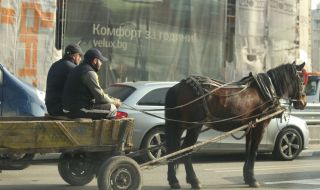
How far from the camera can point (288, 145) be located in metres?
13.4

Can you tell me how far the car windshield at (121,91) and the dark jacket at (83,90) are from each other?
3.80 metres

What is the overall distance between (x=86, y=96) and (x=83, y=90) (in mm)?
90

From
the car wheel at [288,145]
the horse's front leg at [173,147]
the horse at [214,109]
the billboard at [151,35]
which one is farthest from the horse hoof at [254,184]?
the billboard at [151,35]

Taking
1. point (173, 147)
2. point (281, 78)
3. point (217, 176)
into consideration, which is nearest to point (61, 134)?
point (173, 147)

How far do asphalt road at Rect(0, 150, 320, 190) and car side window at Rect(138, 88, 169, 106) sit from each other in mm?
1302

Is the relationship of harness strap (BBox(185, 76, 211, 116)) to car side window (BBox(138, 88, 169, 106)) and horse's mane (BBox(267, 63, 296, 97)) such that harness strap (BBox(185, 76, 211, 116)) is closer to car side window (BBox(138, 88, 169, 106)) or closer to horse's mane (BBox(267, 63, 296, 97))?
horse's mane (BBox(267, 63, 296, 97))

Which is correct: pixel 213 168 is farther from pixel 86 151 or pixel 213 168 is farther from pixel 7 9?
pixel 7 9

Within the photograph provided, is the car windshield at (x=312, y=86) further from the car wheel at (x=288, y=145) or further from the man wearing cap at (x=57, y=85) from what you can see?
the man wearing cap at (x=57, y=85)

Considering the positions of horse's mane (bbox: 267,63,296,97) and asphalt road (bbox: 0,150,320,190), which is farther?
horse's mane (bbox: 267,63,296,97)

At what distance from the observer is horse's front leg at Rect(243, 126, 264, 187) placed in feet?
31.8

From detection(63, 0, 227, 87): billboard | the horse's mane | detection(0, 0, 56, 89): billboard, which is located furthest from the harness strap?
detection(63, 0, 227, 87): billboard

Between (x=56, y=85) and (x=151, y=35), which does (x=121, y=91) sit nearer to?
(x=56, y=85)

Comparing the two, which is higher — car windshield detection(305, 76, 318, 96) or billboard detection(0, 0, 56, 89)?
billboard detection(0, 0, 56, 89)

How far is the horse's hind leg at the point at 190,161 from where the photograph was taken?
9.36m
